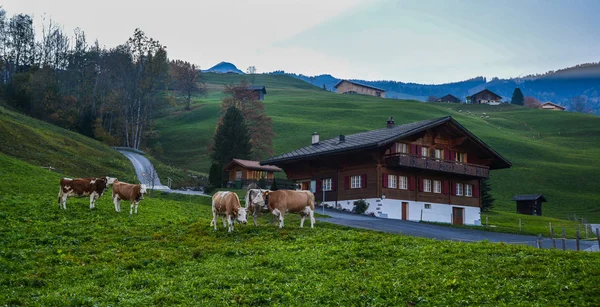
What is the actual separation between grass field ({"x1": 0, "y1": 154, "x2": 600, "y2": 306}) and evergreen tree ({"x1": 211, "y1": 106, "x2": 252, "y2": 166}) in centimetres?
5655

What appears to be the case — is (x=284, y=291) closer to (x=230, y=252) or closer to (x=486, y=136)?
(x=230, y=252)

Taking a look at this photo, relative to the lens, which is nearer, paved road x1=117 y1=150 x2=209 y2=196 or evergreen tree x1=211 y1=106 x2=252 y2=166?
paved road x1=117 y1=150 x2=209 y2=196

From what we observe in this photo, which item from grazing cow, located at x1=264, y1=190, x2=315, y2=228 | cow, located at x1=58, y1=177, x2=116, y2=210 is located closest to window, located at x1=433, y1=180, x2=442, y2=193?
grazing cow, located at x1=264, y1=190, x2=315, y2=228

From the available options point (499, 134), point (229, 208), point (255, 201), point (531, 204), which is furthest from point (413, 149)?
point (499, 134)

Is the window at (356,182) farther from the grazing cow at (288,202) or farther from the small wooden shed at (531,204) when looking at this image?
the small wooden shed at (531,204)

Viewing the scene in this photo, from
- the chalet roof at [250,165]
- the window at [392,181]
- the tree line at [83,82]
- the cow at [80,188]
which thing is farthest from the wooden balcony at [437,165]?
the tree line at [83,82]

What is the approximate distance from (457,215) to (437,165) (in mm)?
6751

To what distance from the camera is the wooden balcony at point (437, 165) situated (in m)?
54.4

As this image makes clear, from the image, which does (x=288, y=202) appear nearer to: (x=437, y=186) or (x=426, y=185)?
(x=426, y=185)

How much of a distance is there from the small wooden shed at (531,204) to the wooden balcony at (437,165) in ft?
62.2

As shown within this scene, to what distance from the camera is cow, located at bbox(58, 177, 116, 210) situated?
29812mm

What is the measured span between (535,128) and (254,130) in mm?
83109

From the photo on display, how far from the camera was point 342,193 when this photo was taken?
5812 centimetres

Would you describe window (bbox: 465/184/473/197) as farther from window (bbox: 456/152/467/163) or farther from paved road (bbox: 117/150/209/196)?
paved road (bbox: 117/150/209/196)
